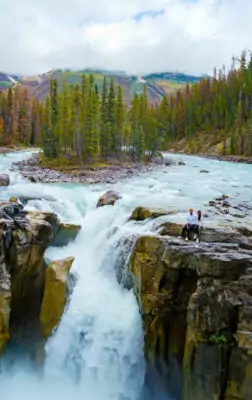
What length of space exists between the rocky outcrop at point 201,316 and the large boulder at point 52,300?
4.41m

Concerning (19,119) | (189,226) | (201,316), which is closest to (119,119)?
(19,119)

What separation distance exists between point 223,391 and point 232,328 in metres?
2.28

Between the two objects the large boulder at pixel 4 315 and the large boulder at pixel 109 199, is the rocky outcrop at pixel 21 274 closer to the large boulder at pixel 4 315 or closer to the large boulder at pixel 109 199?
the large boulder at pixel 4 315

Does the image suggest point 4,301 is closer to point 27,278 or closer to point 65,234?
point 27,278

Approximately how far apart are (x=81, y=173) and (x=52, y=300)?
4245 cm

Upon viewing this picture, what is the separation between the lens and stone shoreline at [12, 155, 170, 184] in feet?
184

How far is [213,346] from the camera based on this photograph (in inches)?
603

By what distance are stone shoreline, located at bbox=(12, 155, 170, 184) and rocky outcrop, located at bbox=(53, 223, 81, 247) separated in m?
24.4

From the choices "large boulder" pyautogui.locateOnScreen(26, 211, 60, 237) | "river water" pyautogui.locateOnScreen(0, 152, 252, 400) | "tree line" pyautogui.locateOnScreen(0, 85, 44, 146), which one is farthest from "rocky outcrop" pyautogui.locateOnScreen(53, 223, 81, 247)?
"tree line" pyautogui.locateOnScreen(0, 85, 44, 146)

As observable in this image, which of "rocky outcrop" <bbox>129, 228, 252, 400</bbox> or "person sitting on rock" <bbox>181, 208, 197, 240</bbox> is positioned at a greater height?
"person sitting on rock" <bbox>181, 208, 197, 240</bbox>

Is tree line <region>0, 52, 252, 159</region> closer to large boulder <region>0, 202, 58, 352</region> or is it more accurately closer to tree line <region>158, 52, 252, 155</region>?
tree line <region>158, 52, 252, 155</region>

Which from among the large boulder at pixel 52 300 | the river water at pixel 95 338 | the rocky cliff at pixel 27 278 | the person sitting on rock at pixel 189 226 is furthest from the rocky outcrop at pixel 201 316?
the rocky cliff at pixel 27 278

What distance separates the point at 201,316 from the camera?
15508 mm

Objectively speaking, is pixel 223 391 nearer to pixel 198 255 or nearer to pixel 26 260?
pixel 198 255
